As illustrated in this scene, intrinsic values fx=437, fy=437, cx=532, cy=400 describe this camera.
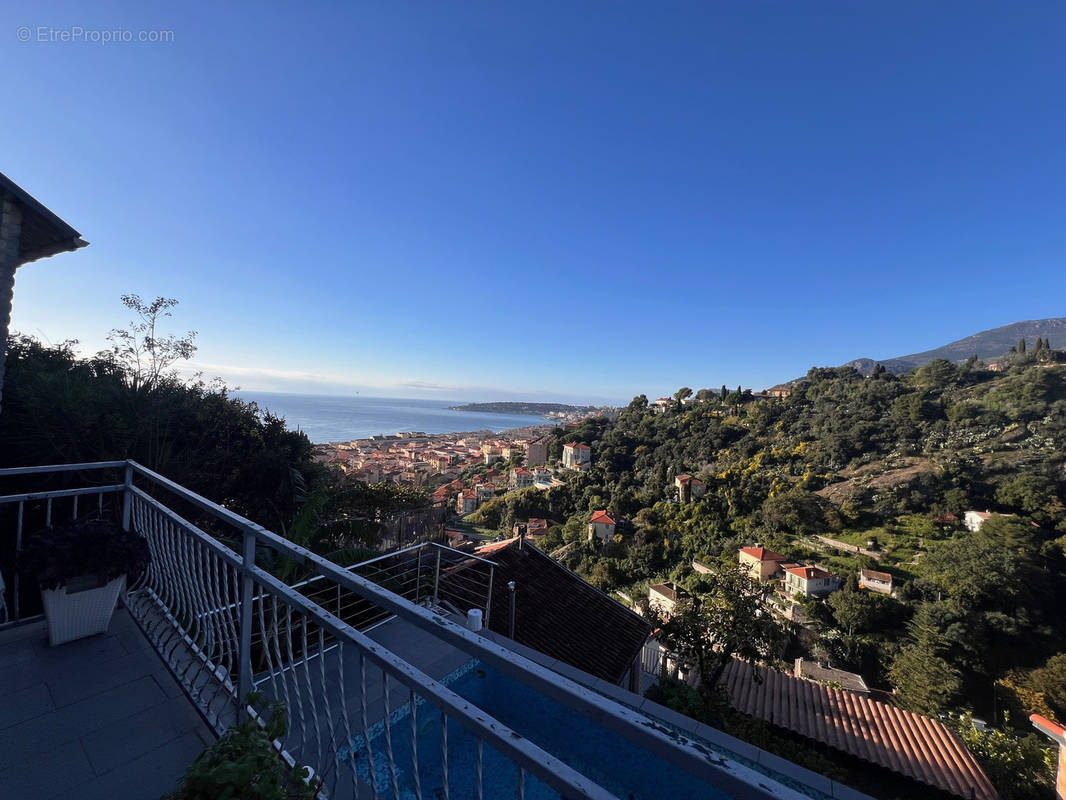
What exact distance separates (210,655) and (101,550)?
1.08 metres

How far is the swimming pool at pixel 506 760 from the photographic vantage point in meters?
3.32

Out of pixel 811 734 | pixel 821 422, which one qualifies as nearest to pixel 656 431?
pixel 821 422

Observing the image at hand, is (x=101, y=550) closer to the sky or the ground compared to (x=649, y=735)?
closer to the ground

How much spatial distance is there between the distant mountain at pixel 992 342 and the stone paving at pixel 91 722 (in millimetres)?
160582

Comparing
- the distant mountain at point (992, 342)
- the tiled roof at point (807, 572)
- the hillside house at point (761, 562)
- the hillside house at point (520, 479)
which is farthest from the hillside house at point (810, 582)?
the distant mountain at point (992, 342)

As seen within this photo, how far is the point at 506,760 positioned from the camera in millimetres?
3346

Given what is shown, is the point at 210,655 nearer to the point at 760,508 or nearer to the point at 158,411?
the point at 158,411

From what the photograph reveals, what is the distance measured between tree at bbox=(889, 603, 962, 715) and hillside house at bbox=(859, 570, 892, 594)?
4371 millimetres

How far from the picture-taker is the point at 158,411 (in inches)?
284

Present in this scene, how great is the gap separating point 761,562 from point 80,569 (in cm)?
3724

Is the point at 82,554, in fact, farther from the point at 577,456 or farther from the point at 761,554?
the point at 577,456

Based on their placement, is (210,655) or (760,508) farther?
(760,508)

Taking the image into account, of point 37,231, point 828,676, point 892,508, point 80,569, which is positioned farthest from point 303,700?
point 892,508

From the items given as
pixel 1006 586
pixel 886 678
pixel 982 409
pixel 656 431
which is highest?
pixel 982 409
